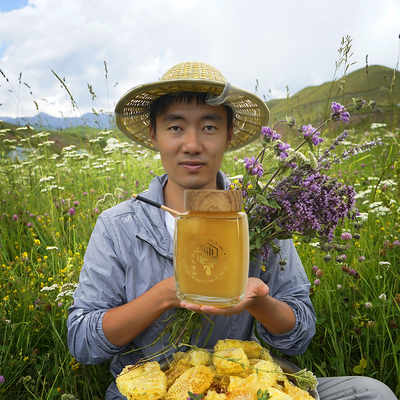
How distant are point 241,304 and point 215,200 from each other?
1.40ft

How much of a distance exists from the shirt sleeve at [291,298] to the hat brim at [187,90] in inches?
28.1

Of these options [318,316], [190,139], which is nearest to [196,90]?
[190,139]

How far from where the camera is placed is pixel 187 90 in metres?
1.54

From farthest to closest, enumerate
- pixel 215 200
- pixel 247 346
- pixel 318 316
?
1. pixel 318 316
2. pixel 247 346
3. pixel 215 200

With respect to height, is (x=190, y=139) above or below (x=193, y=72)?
below

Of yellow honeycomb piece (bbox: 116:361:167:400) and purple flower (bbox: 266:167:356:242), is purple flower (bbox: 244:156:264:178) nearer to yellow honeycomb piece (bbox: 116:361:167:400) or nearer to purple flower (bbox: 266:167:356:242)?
purple flower (bbox: 266:167:356:242)

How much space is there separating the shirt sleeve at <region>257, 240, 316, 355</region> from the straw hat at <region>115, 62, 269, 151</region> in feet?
2.36

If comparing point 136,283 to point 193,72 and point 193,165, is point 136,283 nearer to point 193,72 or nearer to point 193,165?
point 193,165

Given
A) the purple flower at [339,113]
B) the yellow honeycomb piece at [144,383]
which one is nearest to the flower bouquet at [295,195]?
the purple flower at [339,113]

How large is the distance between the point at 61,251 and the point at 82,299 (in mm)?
1219

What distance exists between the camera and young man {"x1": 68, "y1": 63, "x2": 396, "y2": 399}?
1425 millimetres

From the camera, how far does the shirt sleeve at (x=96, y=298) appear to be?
143 centimetres

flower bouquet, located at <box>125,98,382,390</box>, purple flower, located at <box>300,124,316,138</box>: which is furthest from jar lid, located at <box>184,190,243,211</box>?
purple flower, located at <box>300,124,316,138</box>

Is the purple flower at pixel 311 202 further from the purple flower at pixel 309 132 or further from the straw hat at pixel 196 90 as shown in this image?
the straw hat at pixel 196 90
